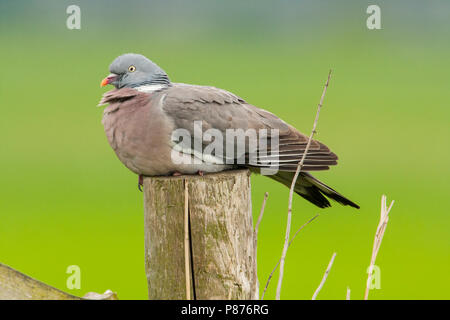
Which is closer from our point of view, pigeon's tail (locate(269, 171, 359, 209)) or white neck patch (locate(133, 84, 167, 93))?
white neck patch (locate(133, 84, 167, 93))

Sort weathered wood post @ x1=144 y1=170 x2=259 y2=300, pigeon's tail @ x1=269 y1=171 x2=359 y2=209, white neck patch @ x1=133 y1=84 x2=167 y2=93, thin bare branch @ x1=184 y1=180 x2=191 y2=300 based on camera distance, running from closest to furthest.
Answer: thin bare branch @ x1=184 y1=180 x2=191 y2=300 < weathered wood post @ x1=144 y1=170 x2=259 y2=300 < white neck patch @ x1=133 y1=84 x2=167 y2=93 < pigeon's tail @ x1=269 y1=171 x2=359 y2=209

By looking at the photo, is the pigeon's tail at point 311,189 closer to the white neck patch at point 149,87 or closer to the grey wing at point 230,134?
the grey wing at point 230,134

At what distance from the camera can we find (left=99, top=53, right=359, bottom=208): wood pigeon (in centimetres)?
426

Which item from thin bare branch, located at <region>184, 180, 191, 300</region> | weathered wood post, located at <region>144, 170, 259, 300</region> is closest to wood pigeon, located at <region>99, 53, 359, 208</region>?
weathered wood post, located at <region>144, 170, 259, 300</region>

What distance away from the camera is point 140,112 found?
4.39 m

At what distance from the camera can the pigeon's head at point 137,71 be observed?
4602 mm

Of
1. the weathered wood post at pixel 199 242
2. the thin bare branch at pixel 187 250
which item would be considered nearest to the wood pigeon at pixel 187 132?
the weathered wood post at pixel 199 242

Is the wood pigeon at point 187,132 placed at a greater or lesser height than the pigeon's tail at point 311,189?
greater

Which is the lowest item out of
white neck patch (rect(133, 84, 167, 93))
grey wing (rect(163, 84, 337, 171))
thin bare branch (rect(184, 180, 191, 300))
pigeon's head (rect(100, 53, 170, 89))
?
thin bare branch (rect(184, 180, 191, 300))

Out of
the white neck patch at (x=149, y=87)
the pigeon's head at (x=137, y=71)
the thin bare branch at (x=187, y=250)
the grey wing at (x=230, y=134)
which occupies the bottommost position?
the thin bare branch at (x=187, y=250)

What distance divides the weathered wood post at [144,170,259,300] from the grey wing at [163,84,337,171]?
700 mm

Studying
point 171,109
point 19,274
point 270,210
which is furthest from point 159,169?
point 270,210

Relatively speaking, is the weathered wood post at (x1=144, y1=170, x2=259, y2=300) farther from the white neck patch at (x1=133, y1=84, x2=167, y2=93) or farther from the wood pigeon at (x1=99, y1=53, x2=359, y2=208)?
the white neck patch at (x1=133, y1=84, x2=167, y2=93)
